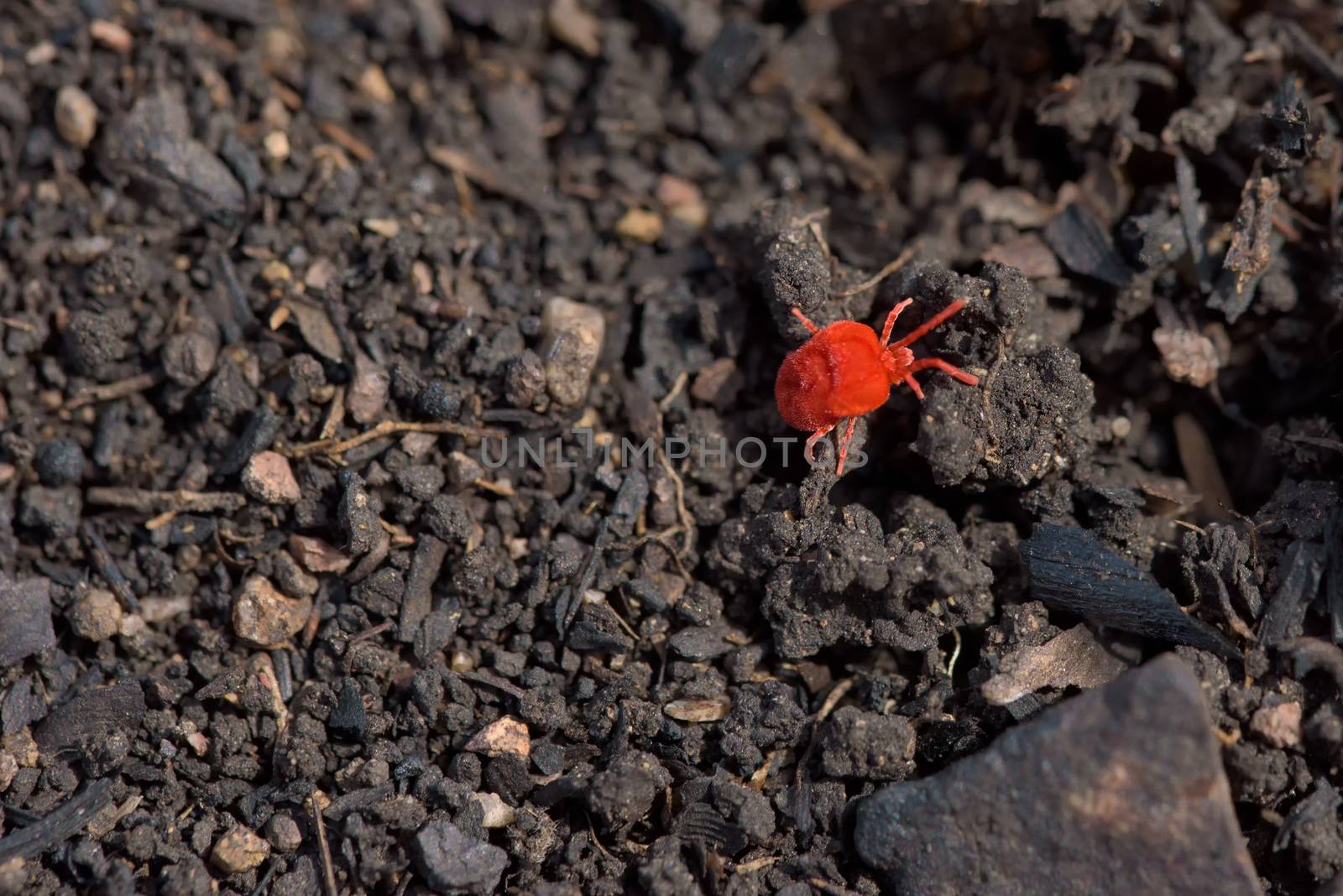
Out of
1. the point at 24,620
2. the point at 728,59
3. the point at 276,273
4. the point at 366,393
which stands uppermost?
the point at 728,59

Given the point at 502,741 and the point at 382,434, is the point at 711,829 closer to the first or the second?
the point at 502,741

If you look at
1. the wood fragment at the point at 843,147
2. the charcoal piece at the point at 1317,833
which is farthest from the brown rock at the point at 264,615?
the charcoal piece at the point at 1317,833

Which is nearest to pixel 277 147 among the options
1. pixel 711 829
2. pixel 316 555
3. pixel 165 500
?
pixel 165 500

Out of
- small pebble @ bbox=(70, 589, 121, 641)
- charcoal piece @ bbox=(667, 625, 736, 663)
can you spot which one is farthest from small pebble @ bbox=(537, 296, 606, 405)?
small pebble @ bbox=(70, 589, 121, 641)

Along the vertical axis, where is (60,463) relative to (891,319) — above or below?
below

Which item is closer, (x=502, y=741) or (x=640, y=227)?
(x=502, y=741)

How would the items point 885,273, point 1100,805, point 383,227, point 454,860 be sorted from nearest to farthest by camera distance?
point 1100,805 → point 454,860 → point 885,273 → point 383,227

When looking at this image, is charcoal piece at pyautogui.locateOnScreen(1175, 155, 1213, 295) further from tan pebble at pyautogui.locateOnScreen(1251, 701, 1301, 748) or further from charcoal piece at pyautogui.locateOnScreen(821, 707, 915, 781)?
charcoal piece at pyautogui.locateOnScreen(821, 707, 915, 781)
